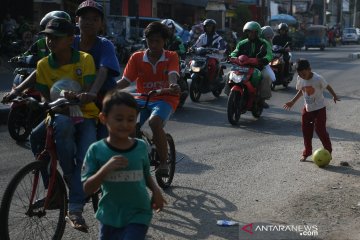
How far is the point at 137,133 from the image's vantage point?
617 centimetres

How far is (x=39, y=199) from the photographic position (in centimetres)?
469

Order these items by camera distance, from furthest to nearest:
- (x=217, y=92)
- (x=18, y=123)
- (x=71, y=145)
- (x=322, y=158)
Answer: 1. (x=217, y=92)
2. (x=18, y=123)
3. (x=322, y=158)
4. (x=71, y=145)

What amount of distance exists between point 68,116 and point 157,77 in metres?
1.79

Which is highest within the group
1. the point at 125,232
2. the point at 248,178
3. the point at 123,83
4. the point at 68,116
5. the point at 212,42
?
the point at 212,42

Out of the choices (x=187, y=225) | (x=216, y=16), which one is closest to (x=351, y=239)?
(x=187, y=225)

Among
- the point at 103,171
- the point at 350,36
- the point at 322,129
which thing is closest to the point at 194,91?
the point at 322,129

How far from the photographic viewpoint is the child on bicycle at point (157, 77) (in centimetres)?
611

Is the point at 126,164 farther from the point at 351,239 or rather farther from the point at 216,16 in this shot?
the point at 216,16

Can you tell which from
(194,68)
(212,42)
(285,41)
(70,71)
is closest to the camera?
(70,71)

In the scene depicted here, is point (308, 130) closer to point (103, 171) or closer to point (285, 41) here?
point (103, 171)

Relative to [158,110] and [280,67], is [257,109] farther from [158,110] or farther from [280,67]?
[158,110]

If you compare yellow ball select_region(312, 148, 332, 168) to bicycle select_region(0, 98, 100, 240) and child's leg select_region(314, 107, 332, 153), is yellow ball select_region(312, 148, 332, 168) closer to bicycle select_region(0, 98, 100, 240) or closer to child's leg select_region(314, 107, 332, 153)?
child's leg select_region(314, 107, 332, 153)

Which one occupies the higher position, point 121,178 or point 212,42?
point 212,42

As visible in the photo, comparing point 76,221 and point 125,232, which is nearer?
point 125,232
